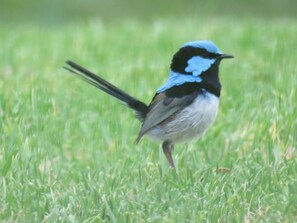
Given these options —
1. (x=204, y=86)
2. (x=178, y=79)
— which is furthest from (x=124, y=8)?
(x=204, y=86)

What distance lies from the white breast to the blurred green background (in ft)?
39.7

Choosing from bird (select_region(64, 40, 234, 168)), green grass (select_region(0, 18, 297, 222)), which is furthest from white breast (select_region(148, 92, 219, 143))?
green grass (select_region(0, 18, 297, 222))

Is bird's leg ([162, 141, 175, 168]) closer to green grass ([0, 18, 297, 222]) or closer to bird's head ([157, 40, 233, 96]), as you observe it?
green grass ([0, 18, 297, 222])

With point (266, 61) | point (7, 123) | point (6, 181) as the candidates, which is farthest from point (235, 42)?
point (6, 181)

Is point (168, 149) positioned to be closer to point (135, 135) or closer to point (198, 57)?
point (198, 57)

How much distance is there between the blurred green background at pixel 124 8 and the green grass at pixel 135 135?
7.64 meters

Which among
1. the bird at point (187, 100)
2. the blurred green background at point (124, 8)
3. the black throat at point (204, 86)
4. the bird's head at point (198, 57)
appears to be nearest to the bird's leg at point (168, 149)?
the bird at point (187, 100)

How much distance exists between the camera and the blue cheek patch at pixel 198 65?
6.17 m

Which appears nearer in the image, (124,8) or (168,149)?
(168,149)

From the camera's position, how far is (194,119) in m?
6.09

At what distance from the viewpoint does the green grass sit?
515 centimetres

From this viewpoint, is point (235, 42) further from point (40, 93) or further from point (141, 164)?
point (141, 164)

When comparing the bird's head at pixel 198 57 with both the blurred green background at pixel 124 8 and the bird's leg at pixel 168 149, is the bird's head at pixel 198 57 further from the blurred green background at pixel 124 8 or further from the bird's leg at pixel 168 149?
the blurred green background at pixel 124 8

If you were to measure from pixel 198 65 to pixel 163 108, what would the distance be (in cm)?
38
